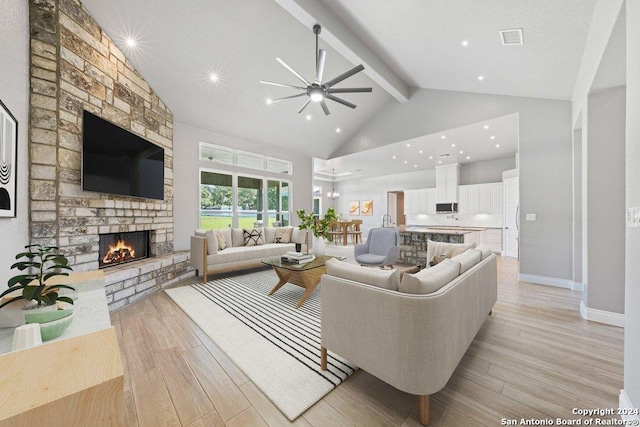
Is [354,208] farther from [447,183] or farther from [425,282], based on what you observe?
[425,282]

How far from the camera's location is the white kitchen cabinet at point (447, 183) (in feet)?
26.6

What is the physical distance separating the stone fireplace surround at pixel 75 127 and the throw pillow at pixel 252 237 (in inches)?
63.9

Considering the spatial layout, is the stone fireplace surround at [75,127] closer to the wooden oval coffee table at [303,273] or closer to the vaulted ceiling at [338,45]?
the vaulted ceiling at [338,45]

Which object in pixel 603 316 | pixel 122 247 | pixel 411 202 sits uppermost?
pixel 411 202

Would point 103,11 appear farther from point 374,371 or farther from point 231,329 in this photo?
point 374,371

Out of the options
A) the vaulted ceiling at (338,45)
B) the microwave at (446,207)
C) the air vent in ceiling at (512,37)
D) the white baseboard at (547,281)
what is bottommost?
the white baseboard at (547,281)

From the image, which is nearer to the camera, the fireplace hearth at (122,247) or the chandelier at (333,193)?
the fireplace hearth at (122,247)

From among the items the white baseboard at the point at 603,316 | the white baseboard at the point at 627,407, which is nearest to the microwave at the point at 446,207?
the white baseboard at the point at 603,316

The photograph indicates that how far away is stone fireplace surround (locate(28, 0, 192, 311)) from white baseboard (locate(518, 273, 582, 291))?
19.4 feet

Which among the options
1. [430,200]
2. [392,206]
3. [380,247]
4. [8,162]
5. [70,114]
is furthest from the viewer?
[392,206]

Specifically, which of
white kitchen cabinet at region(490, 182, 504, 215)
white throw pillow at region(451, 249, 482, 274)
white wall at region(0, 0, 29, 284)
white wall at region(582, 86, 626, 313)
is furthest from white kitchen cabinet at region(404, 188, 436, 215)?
white wall at region(0, 0, 29, 284)

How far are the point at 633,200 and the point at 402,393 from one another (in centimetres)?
177

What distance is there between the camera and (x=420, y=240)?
526cm

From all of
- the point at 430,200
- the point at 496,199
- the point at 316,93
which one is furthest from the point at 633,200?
the point at 430,200
